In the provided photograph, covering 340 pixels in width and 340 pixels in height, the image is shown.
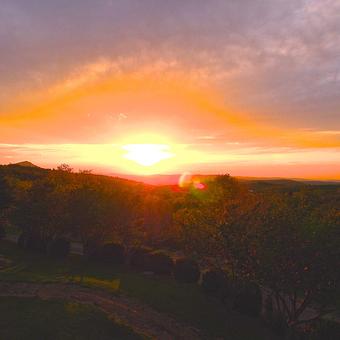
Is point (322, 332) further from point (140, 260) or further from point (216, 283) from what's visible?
point (140, 260)

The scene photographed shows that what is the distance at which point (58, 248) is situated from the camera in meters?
46.2

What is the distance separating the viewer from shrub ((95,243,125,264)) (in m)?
44.0

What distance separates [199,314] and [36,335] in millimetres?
13189

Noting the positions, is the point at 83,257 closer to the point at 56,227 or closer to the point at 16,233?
the point at 56,227

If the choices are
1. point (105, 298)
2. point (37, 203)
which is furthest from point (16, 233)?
point (105, 298)

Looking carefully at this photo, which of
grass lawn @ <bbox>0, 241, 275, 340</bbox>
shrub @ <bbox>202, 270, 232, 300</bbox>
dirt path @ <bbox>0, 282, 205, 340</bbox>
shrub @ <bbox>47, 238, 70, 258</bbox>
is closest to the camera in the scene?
dirt path @ <bbox>0, 282, 205, 340</bbox>

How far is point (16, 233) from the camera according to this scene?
65.4 meters

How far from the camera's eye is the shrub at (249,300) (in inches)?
1176

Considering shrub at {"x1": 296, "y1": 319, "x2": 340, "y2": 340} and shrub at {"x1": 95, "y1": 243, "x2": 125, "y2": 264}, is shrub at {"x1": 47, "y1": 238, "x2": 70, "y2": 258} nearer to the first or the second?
shrub at {"x1": 95, "y1": 243, "x2": 125, "y2": 264}

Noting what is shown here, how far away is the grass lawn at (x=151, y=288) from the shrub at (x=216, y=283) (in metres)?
0.80

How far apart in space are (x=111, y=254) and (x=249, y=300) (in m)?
19.9

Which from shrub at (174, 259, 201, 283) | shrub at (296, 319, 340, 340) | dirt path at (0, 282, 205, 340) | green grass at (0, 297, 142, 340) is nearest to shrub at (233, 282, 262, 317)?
shrub at (296, 319, 340, 340)

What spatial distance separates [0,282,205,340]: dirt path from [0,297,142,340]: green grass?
4.65 feet

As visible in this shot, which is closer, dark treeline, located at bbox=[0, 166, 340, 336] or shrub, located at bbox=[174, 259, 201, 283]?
dark treeline, located at bbox=[0, 166, 340, 336]
